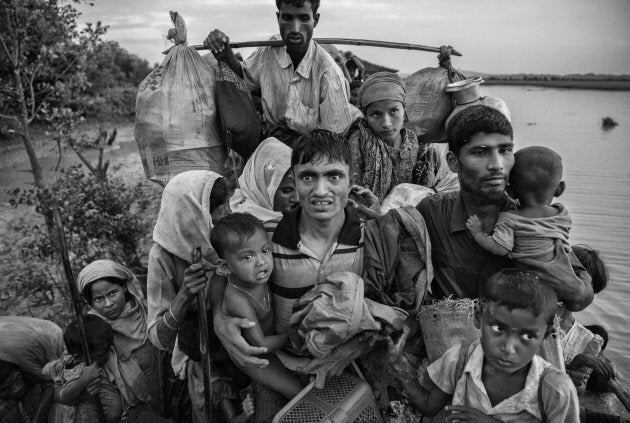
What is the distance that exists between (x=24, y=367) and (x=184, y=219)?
1.72m

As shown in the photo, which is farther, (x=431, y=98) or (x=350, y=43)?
(x=350, y=43)

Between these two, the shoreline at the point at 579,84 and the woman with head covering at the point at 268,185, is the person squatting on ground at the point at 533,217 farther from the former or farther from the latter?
the shoreline at the point at 579,84

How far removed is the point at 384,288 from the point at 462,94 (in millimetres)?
1897

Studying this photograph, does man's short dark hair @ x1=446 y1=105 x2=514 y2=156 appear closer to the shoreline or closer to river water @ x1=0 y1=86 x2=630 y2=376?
river water @ x1=0 y1=86 x2=630 y2=376

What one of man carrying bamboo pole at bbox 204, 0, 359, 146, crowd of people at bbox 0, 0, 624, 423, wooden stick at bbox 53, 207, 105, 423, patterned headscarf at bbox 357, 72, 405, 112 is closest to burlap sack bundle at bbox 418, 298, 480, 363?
crowd of people at bbox 0, 0, 624, 423

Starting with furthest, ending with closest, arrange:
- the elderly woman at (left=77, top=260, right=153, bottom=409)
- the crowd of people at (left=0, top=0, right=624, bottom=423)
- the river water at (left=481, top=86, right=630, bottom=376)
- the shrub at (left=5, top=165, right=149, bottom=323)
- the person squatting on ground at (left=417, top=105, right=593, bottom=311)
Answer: the river water at (left=481, top=86, right=630, bottom=376), the shrub at (left=5, top=165, right=149, bottom=323), the elderly woman at (left=77, top=260, right=153, bottom=409), the person squatting on ground at (left=417, top=105, right=593, bottom=311), the crowd of people at (left=0, top=0, right=624, bottom=423)

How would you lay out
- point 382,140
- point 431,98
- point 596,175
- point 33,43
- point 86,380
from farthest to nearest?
point 596,175, point 33,43, point 431,98, point 382,140, point 86,380

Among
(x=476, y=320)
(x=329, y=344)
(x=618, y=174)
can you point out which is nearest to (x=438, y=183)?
(x=476, y=320)

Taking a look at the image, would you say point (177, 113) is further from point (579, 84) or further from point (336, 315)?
point (579, 84)

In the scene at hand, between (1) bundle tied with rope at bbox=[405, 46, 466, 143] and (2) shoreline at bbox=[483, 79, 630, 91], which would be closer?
(1) bundle tied with rope at bbox=[405, 46, 466, 143]

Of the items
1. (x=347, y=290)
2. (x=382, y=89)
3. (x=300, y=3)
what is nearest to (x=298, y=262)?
(x=347, y=290)

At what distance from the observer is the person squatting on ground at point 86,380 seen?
2.68 m

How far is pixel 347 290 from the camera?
75.2 inches

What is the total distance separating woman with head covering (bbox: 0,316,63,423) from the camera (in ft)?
10.1
